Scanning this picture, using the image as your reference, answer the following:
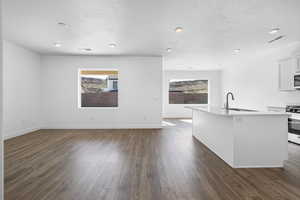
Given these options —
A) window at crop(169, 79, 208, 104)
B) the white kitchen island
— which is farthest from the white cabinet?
window at crop(169, 79, 208, 104)

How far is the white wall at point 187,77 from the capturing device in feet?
31.8

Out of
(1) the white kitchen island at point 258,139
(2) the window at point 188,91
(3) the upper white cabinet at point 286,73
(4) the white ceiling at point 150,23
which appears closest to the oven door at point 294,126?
(3) the upper white cabinet at point 286,73

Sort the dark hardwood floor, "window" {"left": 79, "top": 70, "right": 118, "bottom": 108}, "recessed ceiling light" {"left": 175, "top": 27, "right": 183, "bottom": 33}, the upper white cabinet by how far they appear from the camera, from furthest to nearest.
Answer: "window" {"left": 79, "top": 70, "right": 118, "bottom": 108} → the upper white cabinet → "recessed ceiling light" {"left": 175, "top": 27, "right": 183, "bottom": 33} → the dark hardwood floor

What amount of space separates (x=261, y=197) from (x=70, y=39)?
499 cm

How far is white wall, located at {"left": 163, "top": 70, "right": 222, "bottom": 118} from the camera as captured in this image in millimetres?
9688

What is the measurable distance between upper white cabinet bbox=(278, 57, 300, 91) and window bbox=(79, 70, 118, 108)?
214 inches

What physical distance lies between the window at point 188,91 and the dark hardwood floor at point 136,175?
617 centimetres

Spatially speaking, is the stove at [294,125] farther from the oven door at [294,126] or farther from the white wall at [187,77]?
the white wall at [187,77]

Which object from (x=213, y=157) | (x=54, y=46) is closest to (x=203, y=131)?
(x=213, y=157)

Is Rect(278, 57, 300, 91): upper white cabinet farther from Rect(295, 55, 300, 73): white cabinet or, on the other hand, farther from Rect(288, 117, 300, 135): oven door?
Rect(288, 117, 300, 135): oven door

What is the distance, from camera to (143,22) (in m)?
3.41

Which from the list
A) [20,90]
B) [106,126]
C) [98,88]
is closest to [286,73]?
[106,126]

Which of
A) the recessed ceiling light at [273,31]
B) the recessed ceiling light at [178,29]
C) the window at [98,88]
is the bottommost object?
the window at [98,88]

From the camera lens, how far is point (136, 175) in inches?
99.4
